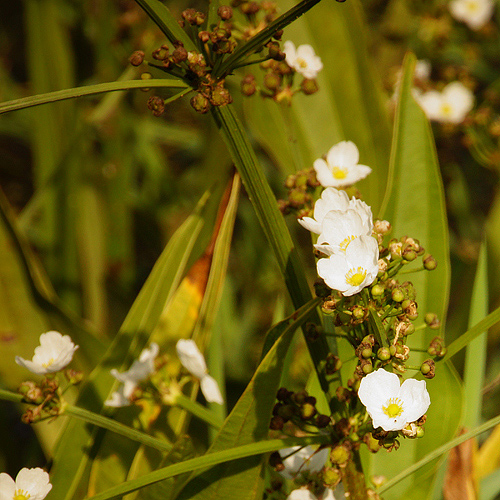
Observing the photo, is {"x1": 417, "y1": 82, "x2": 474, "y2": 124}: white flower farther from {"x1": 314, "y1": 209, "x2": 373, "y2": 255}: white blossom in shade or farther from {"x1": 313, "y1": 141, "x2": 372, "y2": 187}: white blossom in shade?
{"x1": 314, "y1": 209, "x2": 373, "y2": 255}: white blossom in shade

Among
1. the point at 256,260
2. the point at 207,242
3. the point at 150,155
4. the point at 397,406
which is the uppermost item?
the point at 150,155

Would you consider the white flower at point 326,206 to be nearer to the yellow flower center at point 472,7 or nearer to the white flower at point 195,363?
the white flower at point 195,363

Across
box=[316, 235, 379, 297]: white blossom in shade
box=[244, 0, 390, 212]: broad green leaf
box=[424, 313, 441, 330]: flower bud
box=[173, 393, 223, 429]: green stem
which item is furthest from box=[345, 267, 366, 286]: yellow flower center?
box=[244, 0, 390, 212]: broad green leaf

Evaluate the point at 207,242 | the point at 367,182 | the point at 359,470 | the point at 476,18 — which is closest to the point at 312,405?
the point at 359,470

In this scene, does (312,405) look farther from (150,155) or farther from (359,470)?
(150,155)

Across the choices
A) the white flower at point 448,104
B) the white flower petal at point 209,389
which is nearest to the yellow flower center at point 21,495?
the white flower petal at point 209,389
